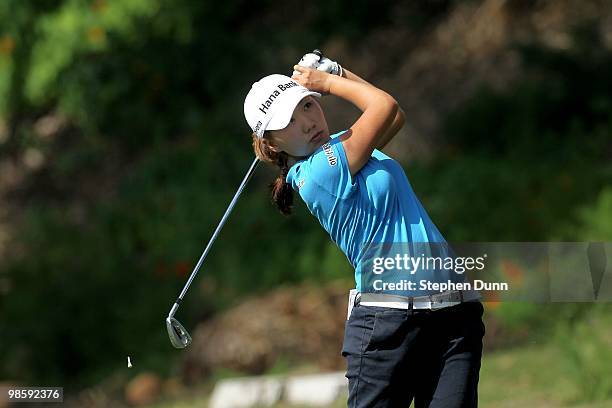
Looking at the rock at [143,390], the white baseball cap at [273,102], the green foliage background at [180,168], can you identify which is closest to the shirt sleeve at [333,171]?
the white baseball cap at [273,102]

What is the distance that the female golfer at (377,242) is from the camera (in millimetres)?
3918

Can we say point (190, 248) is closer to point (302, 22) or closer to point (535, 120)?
point (535, 120)

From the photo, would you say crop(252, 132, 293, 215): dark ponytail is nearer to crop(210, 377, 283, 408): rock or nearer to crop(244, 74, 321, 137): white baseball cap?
crop(244, 74, 321, 137): white baseball cap

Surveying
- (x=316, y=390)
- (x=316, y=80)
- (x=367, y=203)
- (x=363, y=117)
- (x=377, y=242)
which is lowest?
(x=377, y=242)

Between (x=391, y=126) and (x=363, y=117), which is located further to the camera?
(x=391, y=126)

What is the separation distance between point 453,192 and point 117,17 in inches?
175

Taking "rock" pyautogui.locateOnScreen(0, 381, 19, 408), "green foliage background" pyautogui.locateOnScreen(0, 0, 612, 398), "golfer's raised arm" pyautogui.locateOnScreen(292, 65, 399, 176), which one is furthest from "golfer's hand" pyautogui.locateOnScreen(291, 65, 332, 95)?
"rock" pyautogui.locateOnScreen(0, 381, 19, 408)

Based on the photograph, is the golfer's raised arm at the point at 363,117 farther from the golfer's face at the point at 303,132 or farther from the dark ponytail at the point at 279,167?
the dark ponytail at the point at 279,167

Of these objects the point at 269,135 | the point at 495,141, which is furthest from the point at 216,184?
the point at 269,135

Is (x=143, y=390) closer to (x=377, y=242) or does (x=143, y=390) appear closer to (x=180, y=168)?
(x=180, y=168)

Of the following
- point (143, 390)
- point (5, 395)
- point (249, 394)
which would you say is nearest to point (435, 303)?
point (249, 394)

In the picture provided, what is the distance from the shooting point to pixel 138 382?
30.0 ft

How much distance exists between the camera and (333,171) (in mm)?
3912

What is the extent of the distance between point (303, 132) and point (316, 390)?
4.08m
